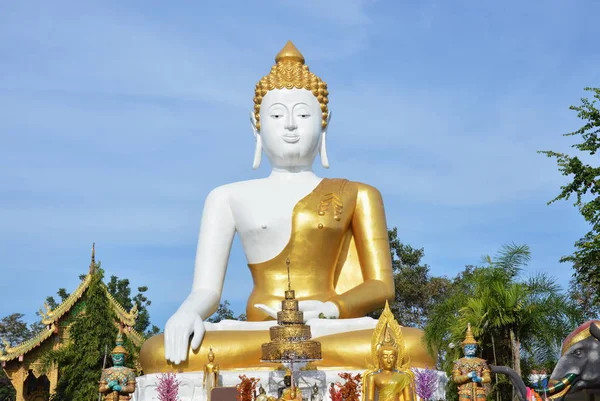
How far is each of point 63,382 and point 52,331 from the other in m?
4.91

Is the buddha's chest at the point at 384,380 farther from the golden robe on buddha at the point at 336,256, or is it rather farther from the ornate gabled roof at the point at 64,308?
the ornate gabled roof at the point at 64,308

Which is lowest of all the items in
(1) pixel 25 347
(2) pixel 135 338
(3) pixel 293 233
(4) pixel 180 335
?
(4) pixel 180 335

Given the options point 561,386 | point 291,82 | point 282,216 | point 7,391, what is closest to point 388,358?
point 561,386

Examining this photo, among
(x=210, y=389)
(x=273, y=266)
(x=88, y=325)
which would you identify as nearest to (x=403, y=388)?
(x=210, y=389)

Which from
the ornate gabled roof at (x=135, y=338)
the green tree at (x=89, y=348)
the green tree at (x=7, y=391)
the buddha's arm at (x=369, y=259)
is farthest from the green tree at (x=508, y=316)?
the green tree at (x=7, y=391)

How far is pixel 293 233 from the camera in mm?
12266

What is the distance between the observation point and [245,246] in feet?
41.3

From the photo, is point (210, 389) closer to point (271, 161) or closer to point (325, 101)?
point (271, 161)

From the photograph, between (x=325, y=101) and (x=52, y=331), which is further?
(x=52, y=331)

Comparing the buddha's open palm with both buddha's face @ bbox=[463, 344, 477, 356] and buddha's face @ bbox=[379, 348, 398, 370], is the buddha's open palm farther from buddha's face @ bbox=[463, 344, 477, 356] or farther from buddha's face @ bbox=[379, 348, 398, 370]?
buddha's face @ bbox=[463, 344, 477, 356]

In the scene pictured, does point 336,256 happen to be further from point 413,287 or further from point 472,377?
point 413,287

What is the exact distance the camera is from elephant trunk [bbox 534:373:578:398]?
867 centimetres

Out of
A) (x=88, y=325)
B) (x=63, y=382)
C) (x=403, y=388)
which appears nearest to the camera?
(x=403, y=388)

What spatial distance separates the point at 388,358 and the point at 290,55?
5726 mm
